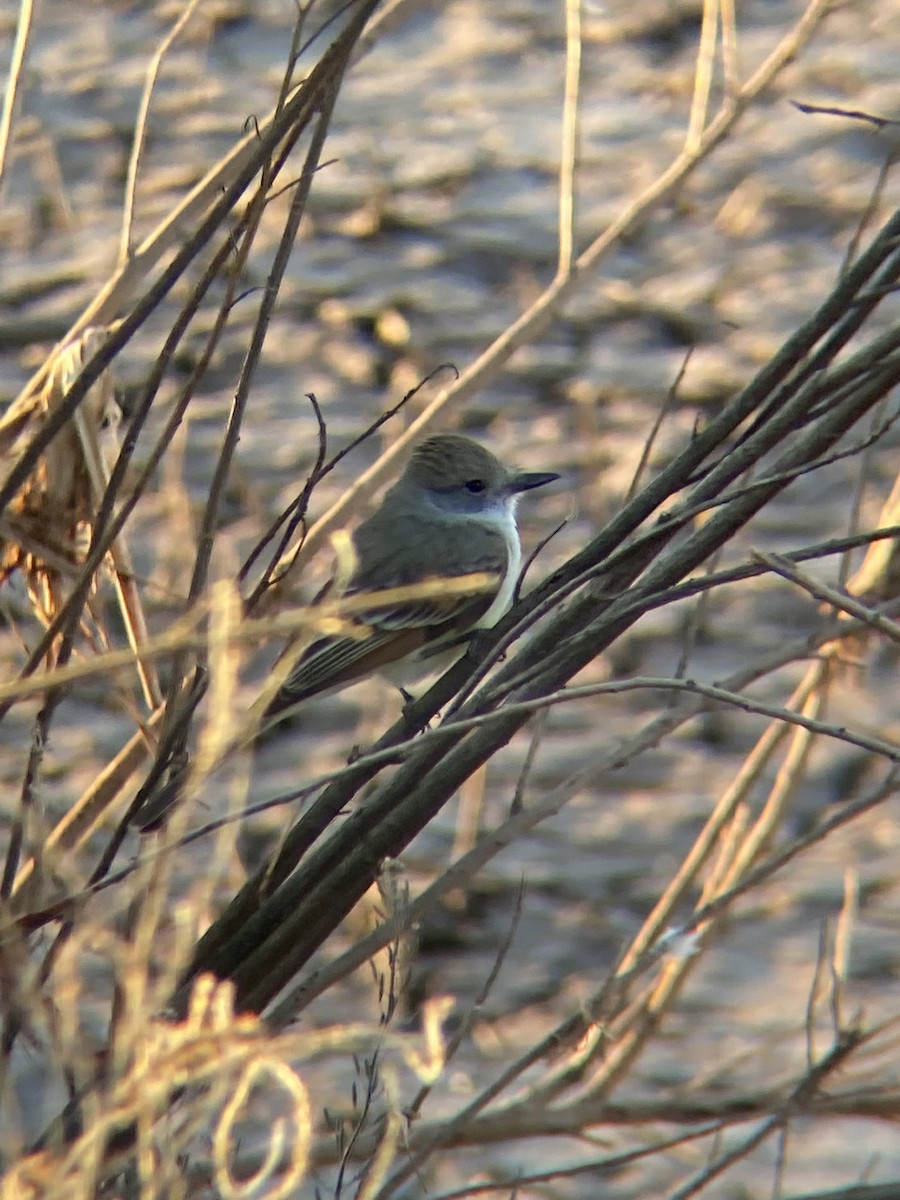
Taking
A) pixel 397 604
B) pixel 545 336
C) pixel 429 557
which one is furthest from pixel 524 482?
pixel 545 336

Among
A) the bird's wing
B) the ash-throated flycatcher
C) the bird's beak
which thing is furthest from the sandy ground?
the bird's beak

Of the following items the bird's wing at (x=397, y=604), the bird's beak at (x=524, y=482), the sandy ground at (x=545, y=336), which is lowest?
the sandy ground at (x=545, y=336)

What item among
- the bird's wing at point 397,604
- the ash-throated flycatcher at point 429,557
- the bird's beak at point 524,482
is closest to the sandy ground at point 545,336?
the bird's wing at point 397,604

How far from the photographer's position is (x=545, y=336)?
36.2 ft

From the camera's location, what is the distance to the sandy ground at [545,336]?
8.03 meters

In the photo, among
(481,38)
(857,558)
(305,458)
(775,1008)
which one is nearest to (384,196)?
(481,38)

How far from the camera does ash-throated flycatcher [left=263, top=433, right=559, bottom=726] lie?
6207mm

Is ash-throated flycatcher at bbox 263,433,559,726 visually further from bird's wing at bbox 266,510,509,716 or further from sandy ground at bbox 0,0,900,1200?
sandy ground at bbox 0,0,900,1200

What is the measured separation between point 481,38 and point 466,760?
34.3 ft

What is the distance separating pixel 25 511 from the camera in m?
4.30

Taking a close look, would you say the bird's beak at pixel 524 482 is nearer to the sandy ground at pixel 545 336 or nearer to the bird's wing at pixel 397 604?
the bird's wing at pixel 397 604

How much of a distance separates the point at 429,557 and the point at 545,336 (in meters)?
4.51

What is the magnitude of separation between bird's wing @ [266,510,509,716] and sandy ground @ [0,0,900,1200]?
2.07 ft

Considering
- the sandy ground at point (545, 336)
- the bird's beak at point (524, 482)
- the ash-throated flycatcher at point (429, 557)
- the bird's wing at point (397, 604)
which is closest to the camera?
the bird's wing at point (397, 604)
